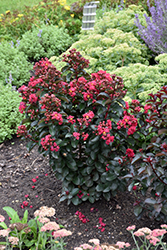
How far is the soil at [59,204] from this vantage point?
89.3 inches

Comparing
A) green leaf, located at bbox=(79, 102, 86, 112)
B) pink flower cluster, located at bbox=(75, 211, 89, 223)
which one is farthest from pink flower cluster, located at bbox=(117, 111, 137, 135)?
pink flower cluster, located at bbox=(75, 211, 89, 223)

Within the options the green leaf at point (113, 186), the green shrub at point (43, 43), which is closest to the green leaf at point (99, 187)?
the green leaf at point (113, 186)

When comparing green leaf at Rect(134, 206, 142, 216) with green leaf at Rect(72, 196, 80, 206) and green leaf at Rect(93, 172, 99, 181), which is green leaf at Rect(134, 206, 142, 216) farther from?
green leaf at Rect(72, 196, 80, 206)

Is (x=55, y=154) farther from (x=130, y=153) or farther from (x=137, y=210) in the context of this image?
(x=137, y=210)

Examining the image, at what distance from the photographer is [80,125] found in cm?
209

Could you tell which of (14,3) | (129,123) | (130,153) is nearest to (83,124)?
(129,123)

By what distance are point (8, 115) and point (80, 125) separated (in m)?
2.05

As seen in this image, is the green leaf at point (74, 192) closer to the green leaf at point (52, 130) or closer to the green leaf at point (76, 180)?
the green leaf at point (76, 180)

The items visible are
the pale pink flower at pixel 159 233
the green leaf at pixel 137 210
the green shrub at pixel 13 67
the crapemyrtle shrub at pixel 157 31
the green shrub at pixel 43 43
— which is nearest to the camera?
the pale pink flower at pixel 159 233

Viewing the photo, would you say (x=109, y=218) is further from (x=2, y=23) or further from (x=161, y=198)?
(x=2, y=23)

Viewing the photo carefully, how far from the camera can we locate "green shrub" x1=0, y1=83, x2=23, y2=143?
3.65 m

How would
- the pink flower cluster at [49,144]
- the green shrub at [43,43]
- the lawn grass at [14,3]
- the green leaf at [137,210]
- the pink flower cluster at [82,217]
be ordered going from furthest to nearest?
the lawn grass at [14,3]
the green shrub at [43,43]
the pink flower cluster at [82,217]
the green leaf at [137,210]
the pink flower cluster at [49,144]

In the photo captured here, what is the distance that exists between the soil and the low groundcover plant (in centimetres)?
14

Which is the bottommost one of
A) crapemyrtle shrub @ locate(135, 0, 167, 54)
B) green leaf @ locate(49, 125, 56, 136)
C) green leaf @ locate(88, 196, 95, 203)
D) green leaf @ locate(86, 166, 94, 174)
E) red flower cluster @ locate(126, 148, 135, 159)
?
green leaf @ locate(88, 196, 95, 203)
